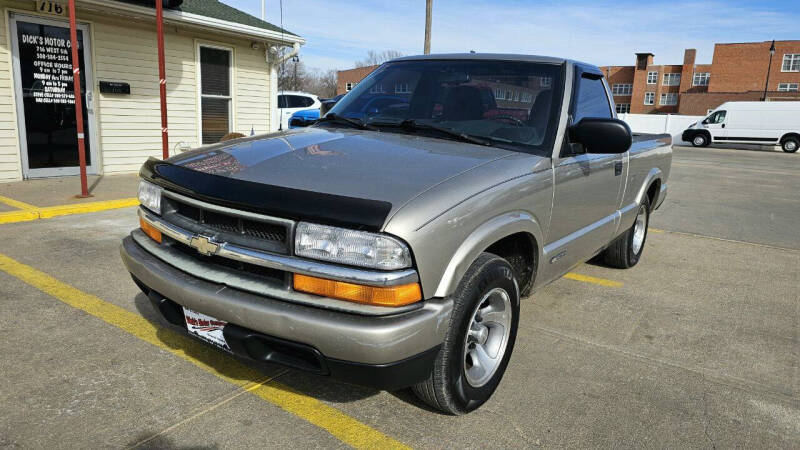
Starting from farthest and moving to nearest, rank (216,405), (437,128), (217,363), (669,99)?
(669,99), (437,128), (217,363), (216,405)

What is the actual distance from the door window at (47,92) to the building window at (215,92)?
2257 mm

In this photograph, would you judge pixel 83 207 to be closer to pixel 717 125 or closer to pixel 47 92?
pixel 47 92

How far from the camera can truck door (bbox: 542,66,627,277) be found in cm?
323

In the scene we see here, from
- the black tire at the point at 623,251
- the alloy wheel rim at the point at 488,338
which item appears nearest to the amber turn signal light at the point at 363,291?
the alloy wheel rim at the point at 488,338

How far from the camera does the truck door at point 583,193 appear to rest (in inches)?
127

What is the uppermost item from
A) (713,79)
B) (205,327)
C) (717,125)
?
(713,79)

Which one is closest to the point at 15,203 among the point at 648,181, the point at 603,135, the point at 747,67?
the point at 603,135

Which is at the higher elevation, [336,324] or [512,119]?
[512,119]

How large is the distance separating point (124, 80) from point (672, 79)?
67.2 meters

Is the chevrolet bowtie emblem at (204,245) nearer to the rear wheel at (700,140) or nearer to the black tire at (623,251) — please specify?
the black tire at (623,251)

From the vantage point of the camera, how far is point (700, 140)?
98.2ft

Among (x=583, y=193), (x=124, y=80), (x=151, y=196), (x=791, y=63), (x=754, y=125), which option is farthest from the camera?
(x=791, y=63)

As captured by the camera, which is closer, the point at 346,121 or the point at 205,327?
the point at 205,327

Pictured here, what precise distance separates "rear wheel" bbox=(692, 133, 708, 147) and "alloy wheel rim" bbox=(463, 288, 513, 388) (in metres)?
31.8
